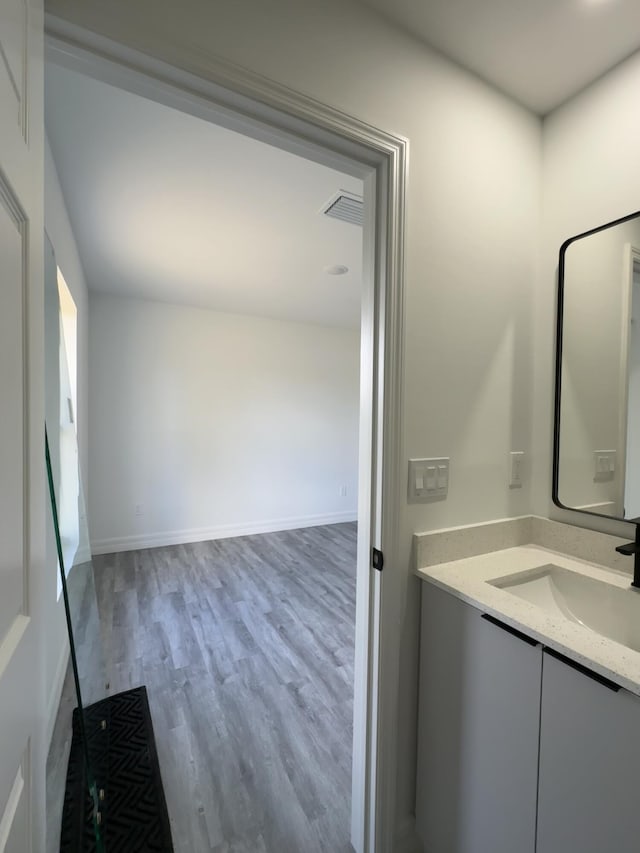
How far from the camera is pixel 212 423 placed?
4273 millimetres

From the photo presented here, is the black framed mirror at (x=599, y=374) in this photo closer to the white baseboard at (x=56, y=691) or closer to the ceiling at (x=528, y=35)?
the ceiling at (x=528, y=35)

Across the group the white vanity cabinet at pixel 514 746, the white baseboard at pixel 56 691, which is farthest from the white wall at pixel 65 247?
the white vanity cabinet at pixel 514 746

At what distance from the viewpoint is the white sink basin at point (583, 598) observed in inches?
42.9

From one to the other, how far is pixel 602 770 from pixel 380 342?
1096 millimetres

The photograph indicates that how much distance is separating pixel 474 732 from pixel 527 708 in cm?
21

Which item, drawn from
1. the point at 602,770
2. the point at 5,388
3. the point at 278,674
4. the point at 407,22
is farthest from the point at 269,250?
the point at 602,770

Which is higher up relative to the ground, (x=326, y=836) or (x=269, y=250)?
(x=269, y=250)

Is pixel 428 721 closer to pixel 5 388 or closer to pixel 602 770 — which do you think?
pixel 602 770

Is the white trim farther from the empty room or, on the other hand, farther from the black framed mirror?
the empty room

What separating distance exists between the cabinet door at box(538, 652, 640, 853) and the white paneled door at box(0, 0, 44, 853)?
1.01 metres

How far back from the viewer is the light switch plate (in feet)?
3.84

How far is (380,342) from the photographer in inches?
43.6

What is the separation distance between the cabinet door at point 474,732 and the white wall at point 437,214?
3.2 inches

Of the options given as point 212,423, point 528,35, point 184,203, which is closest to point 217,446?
point 212,423
